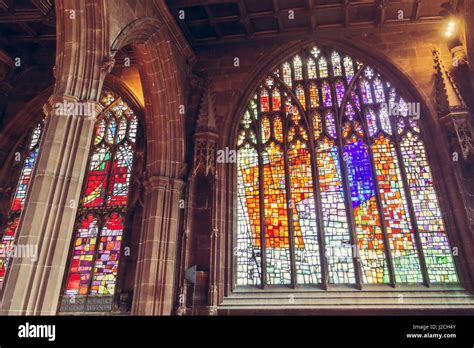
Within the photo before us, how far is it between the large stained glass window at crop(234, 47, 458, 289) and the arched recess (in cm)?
20

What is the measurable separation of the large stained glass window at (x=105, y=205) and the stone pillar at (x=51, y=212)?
454 centimetres

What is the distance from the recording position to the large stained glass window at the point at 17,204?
1086 centimetres

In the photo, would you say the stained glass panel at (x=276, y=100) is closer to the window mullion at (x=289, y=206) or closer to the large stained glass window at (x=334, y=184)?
the large stained glass window at (x=334, y=184)

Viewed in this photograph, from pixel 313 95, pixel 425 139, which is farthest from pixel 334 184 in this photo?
pixel 313 95

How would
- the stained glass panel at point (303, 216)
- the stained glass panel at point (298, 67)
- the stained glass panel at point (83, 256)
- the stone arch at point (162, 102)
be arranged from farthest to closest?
1. the stained glass panel at point (298, 67)
2. the stained glass panel at point (83, 256)
3. the stone arch at point (162, 102)
4. the stained glass panel at point (303, 216)

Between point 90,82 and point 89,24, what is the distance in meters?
1.28

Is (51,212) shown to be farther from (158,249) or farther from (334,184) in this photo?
(334,184)

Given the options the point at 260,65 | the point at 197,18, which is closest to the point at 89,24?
the point at 197,18

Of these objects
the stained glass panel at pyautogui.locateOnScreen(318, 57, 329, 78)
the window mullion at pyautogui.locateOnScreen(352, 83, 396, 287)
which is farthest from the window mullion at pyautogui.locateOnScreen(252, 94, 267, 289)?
the window mullion at pyautogui.locateOnScreen(352, 83, 396, 287)

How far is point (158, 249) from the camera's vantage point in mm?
8812

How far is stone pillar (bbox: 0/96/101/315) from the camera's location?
5.20 metres

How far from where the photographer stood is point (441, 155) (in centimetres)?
941

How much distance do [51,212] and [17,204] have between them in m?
7.29

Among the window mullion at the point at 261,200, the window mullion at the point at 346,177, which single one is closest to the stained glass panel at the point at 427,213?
the window mullion at the point at 346,177
